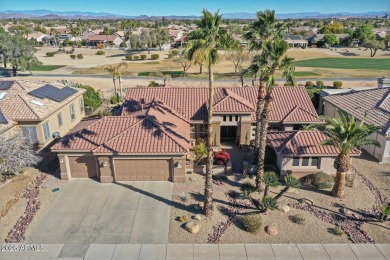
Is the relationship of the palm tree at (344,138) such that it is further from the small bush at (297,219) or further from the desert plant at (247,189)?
the desert plant at (247,189)

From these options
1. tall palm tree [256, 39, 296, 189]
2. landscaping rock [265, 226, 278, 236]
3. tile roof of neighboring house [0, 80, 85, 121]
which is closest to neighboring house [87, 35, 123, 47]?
tile roof of neighboring house [0, 80, 85, 121]

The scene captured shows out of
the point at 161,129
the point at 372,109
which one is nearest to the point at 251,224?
the point at 161,129

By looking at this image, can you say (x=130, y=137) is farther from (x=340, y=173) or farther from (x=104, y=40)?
(x=104, y=40)

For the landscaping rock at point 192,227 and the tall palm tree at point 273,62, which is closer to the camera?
the landscaping rock at point 192,227

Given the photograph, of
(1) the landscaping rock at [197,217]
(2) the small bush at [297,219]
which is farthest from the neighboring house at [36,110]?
(2) the small bush at [297,219]

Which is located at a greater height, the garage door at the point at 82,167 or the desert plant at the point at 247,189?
the garage door at the point at 82,167

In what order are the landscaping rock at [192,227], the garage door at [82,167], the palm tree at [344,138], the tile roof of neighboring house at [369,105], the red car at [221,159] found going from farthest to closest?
the tile roof of neighboring house at [369,105]
the red car at [221,159]
the garage door at [82,167]
the palm tree at [344,138]
the landscaping rock at [192,227]

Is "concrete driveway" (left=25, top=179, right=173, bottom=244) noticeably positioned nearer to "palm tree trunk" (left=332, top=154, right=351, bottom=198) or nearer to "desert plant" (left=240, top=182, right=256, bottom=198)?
"desert plant" (left=240, top=182, right=256, bottom=198)

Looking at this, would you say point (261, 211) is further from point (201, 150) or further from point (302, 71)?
point (302, 71)
